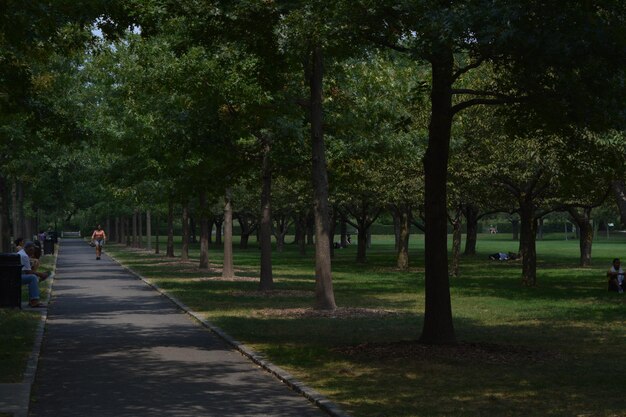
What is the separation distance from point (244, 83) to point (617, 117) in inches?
467

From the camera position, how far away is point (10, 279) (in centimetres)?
2094

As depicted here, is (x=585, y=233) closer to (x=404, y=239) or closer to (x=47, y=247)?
(x=404, y=239)

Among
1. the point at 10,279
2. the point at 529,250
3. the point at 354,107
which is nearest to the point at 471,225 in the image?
the point at 529,250

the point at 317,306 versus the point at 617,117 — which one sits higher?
the point at 617,117

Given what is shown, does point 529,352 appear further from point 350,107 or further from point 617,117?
point 350,107

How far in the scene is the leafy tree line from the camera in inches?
491

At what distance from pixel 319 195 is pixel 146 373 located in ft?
27.6

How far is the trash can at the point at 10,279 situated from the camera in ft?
67.4

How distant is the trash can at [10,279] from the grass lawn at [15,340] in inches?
13.6

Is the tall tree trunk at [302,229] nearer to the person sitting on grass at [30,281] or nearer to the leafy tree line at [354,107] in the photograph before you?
the leafy tree line at [354,107]

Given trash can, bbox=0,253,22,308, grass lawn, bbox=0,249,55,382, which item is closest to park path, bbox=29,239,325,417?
grass lawn, bbox=0,249,55,382

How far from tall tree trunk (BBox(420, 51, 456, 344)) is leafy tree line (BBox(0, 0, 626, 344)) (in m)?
0.02

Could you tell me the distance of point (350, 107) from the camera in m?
25.6

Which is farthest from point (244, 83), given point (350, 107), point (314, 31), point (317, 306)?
point (314, 31)
